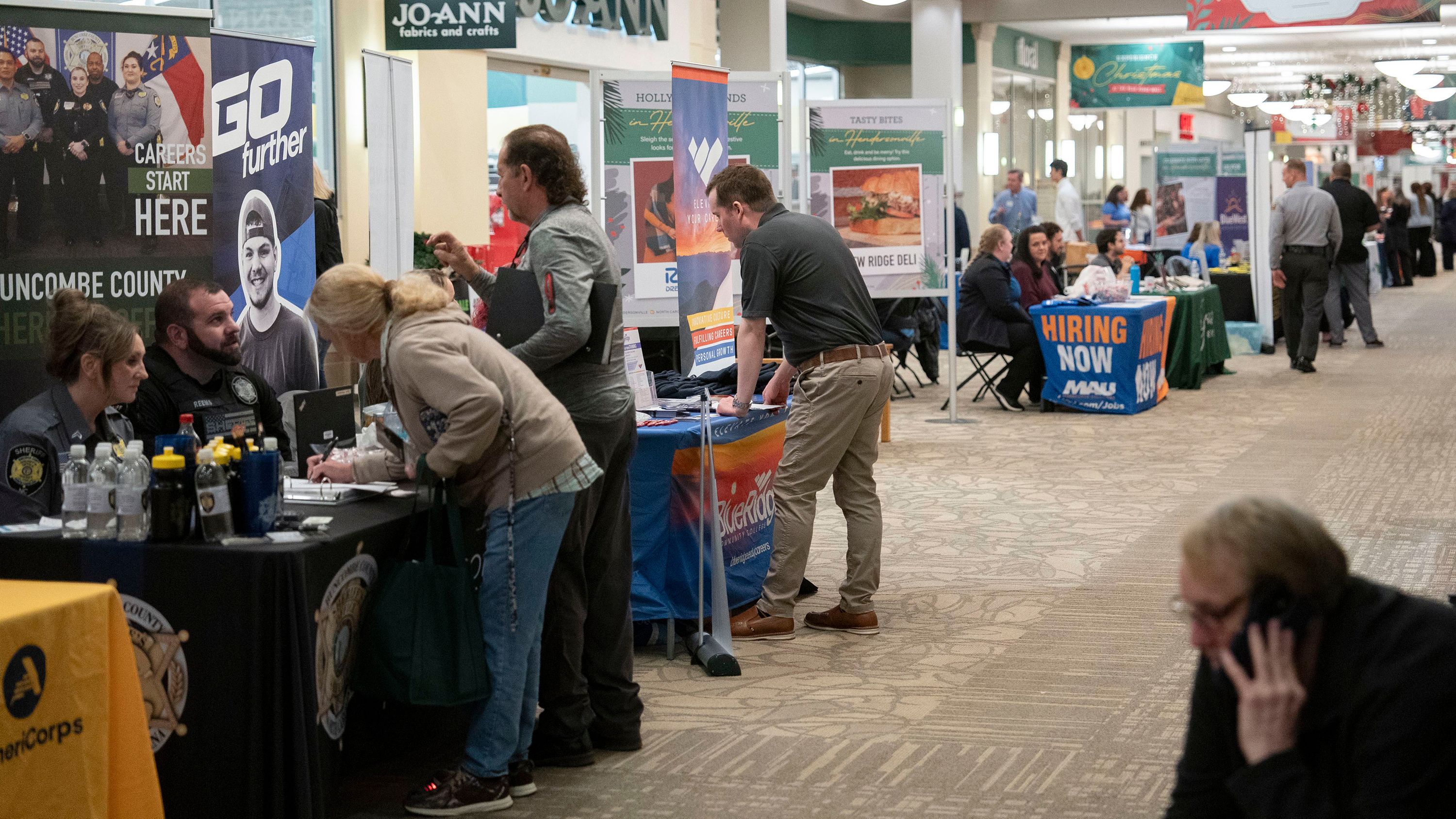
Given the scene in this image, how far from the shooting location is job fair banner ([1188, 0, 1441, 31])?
38.3ft

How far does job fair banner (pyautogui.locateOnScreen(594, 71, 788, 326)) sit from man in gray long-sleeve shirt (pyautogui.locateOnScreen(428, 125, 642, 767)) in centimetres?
301

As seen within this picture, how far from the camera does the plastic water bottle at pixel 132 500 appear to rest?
2.88m

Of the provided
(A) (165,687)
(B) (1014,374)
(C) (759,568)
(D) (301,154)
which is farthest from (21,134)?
(B) (1014,374)

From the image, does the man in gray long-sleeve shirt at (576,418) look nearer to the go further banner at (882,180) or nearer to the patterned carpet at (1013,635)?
the patterned carpet at (1013,635)

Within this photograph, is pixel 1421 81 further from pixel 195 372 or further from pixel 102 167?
pixel 195 372

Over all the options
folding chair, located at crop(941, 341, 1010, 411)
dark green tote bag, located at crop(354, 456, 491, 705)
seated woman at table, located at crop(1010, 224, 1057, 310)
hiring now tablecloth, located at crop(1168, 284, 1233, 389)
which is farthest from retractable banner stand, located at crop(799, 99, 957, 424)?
dark green tote bag, located at crop(354, 456, 491, 705)

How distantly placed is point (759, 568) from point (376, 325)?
7.03 ft

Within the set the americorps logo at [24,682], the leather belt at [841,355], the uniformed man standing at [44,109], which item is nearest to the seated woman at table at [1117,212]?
the leather belt at [841,355]

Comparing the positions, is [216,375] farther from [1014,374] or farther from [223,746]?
[1014,374]

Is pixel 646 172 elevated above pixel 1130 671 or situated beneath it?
elevated above

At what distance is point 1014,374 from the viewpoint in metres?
9.95

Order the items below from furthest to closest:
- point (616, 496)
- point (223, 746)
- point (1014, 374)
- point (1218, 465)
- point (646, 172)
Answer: point (1014, 374), point (1218, 465), point (646, 172), point (616, 496), point (223, 746)

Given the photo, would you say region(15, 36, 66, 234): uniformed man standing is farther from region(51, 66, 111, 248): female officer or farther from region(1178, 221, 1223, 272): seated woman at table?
region(1178, 221, 1223, 272): seated woman at table

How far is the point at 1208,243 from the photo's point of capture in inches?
547
